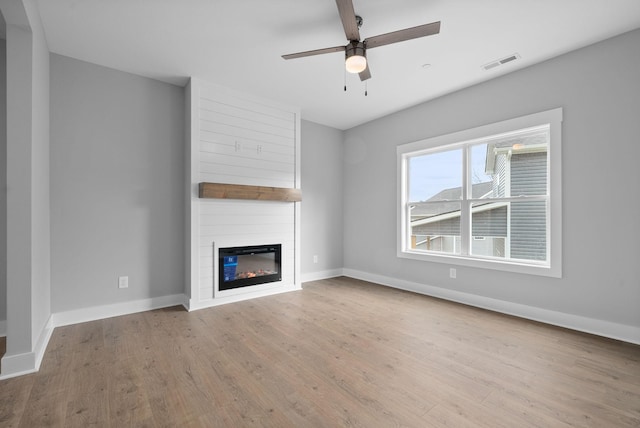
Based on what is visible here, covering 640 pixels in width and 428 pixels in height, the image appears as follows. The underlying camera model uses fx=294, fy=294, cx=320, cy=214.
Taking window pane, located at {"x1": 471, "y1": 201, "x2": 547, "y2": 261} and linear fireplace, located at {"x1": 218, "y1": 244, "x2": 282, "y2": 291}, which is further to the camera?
linear fireplace, located at {"x1": 218, "y1": 244, "x2": 282, "y2": 291}

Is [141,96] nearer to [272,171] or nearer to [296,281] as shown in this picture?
[272,171]

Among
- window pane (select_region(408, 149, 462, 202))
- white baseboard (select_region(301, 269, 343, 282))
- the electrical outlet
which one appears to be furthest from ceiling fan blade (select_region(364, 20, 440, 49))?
white baseboard (select_region(301, 269, 343, 282))

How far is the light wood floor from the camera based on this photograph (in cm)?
172

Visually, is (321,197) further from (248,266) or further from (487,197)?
(487,197)

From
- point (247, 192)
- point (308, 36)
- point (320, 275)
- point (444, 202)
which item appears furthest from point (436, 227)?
point (308, 36)

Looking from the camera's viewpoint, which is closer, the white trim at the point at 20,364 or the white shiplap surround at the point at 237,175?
the white trim at the point at 20,364

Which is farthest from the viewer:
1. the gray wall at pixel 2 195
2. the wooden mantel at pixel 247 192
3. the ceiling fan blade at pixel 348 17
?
the wooden mantel at pixel 247 192

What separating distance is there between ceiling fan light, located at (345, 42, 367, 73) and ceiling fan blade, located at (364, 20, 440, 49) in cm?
7

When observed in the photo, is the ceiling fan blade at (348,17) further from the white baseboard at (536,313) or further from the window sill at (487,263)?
the white baseboard at (536,313)

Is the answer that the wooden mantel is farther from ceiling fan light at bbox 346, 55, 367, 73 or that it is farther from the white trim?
ceiling fan light at bbox 346, 55, 367, 73

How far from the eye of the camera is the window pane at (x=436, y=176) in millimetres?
4129

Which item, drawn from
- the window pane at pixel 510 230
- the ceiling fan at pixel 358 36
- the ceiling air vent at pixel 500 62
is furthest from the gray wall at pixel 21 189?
the window pane at pixel 510 230

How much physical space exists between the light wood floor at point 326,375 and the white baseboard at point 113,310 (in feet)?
0.44

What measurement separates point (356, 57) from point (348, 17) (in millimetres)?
307
